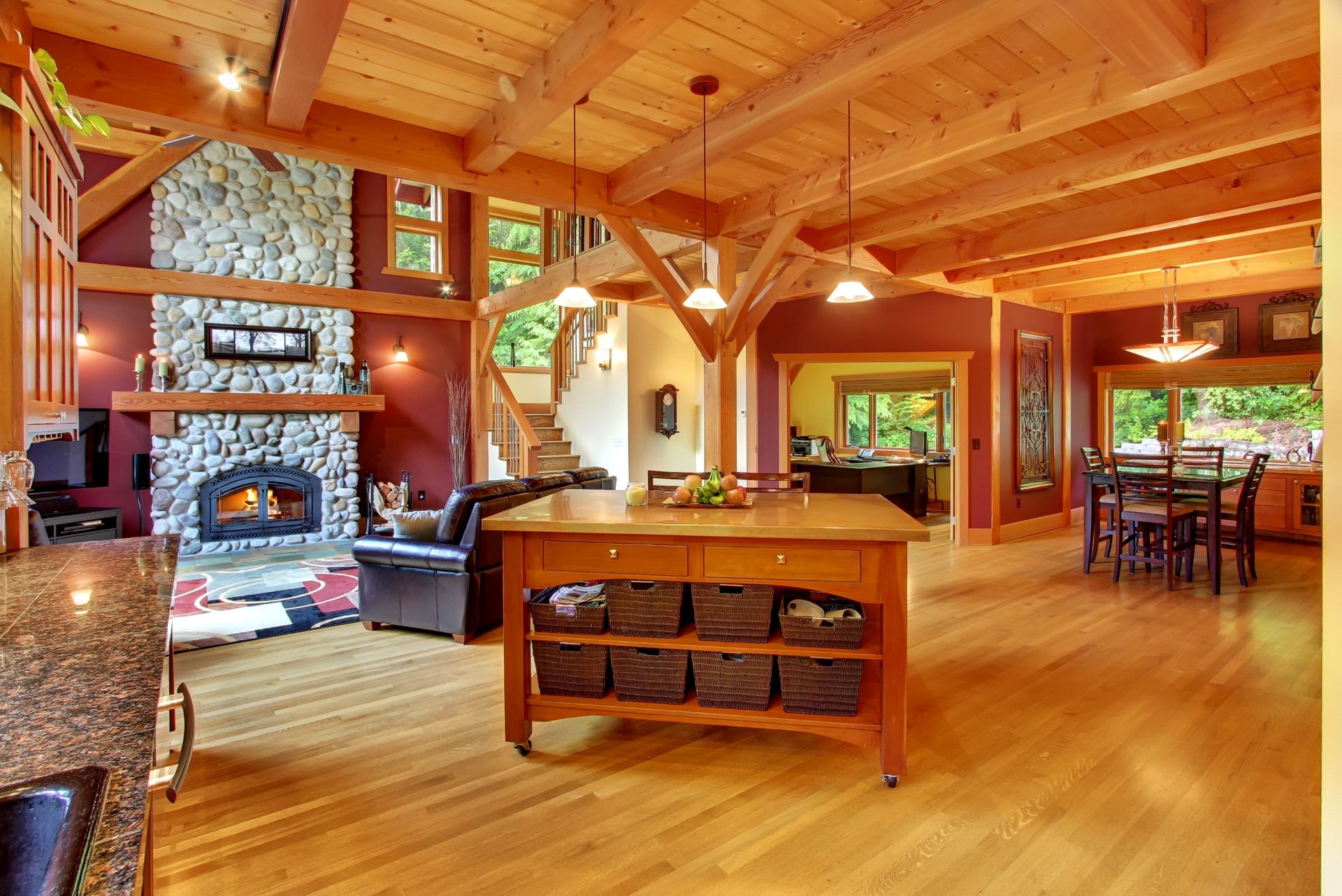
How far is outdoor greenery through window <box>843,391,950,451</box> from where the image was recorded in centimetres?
1026

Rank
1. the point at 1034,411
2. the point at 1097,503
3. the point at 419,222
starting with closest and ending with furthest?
the point at 1097,503, the point at 1034,411, the point at 419,222

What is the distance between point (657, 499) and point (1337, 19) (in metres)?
2.52

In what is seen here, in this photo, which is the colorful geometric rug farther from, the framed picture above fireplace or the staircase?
the staircase

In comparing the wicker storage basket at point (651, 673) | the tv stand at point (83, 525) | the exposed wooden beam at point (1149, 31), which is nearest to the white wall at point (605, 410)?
the tv stand at point (83, 525)

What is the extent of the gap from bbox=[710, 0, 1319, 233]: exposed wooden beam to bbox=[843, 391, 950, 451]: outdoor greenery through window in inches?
268

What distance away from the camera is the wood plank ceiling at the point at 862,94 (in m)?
2.44

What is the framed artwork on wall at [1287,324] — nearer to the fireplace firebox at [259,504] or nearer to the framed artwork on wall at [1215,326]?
the framed artwork on wall at [1215,326]

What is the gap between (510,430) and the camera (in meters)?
8.36

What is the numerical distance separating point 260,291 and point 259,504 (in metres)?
2.19

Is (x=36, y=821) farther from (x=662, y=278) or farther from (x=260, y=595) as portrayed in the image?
(x=260, y=595)

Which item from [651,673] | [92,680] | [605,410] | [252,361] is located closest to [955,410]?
[605,410]

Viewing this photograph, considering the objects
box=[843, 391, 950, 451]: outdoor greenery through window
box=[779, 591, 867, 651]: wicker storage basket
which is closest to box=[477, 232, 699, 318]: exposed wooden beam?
box=[779, 591, 867, 651]: wicker storage basket

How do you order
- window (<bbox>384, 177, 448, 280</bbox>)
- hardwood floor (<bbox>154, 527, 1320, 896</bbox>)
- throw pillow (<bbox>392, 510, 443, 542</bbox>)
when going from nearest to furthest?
hardwood floor (<bbox>154, 527, 1320, 896</bbox>) → throw pillow (<bbox>392, 510, 443, 542</bbox>) → window (<bbox>384, 177, 448, 280</bbox>)

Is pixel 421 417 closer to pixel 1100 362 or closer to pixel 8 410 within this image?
pixel 8 410
